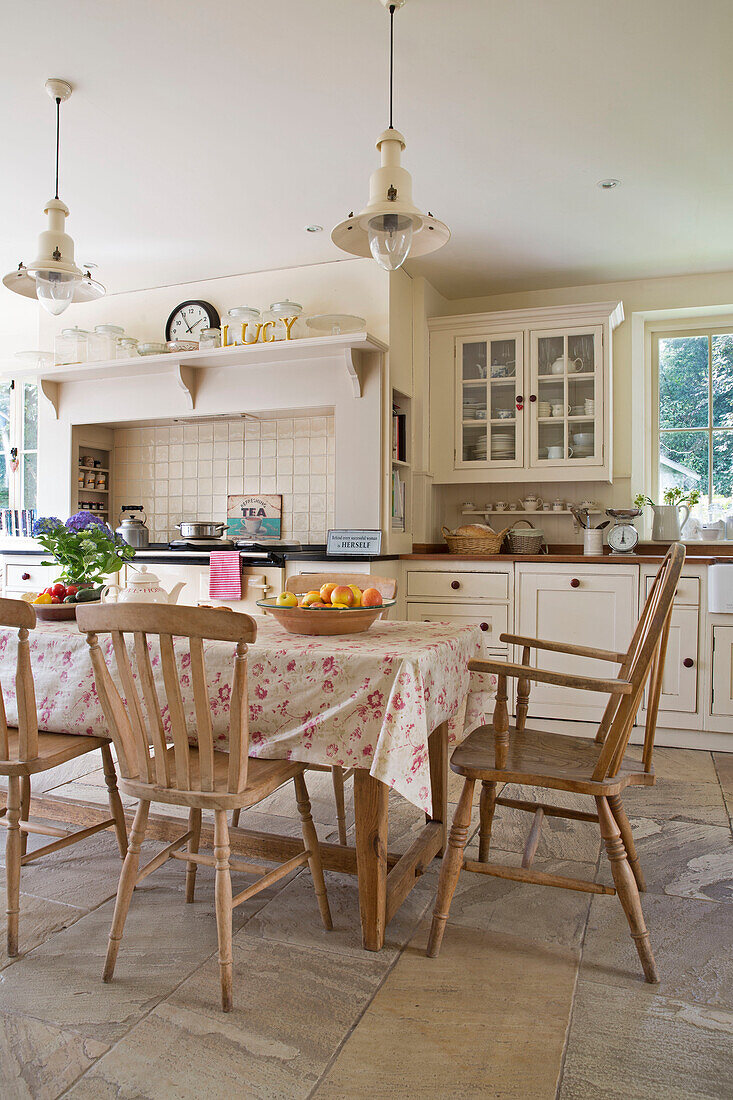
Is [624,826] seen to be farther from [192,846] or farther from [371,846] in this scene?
[192,846]

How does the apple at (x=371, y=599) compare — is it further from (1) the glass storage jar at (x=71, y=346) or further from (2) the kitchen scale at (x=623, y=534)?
(1) the glass storage jar at (x=71, y=346)

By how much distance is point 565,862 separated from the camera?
226cm

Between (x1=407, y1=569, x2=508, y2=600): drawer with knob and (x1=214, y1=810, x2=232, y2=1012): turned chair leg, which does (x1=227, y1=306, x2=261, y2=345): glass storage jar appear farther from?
(x1=214, y1=810, x2=232, y2=1012): turned chair leg

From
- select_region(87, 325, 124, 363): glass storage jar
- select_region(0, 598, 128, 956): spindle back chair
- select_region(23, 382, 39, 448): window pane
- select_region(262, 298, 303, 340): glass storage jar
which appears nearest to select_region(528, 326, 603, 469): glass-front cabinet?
select_region(262, 298, 303, 340): glass storage jar

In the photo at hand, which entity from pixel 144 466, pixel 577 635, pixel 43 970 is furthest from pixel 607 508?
pixel 43 970

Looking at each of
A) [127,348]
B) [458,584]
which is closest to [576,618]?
[458,584]

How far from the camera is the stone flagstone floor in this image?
1.34 metres

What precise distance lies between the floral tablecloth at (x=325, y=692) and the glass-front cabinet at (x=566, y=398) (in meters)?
2.43

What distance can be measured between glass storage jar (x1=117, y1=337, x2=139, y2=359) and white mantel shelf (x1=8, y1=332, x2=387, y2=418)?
4cm

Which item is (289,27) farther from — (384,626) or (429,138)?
(384,626)

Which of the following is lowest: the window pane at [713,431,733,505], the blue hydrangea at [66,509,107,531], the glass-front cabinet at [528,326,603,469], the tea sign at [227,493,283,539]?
the blue hydrangea at [66,509,107,531]

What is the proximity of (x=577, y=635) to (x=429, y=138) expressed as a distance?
235 centimetres

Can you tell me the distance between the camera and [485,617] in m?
3.88

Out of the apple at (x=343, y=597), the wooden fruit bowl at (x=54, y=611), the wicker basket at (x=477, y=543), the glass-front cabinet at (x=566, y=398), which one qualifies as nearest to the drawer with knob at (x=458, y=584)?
the wicker basket at (x=477, y=543)
